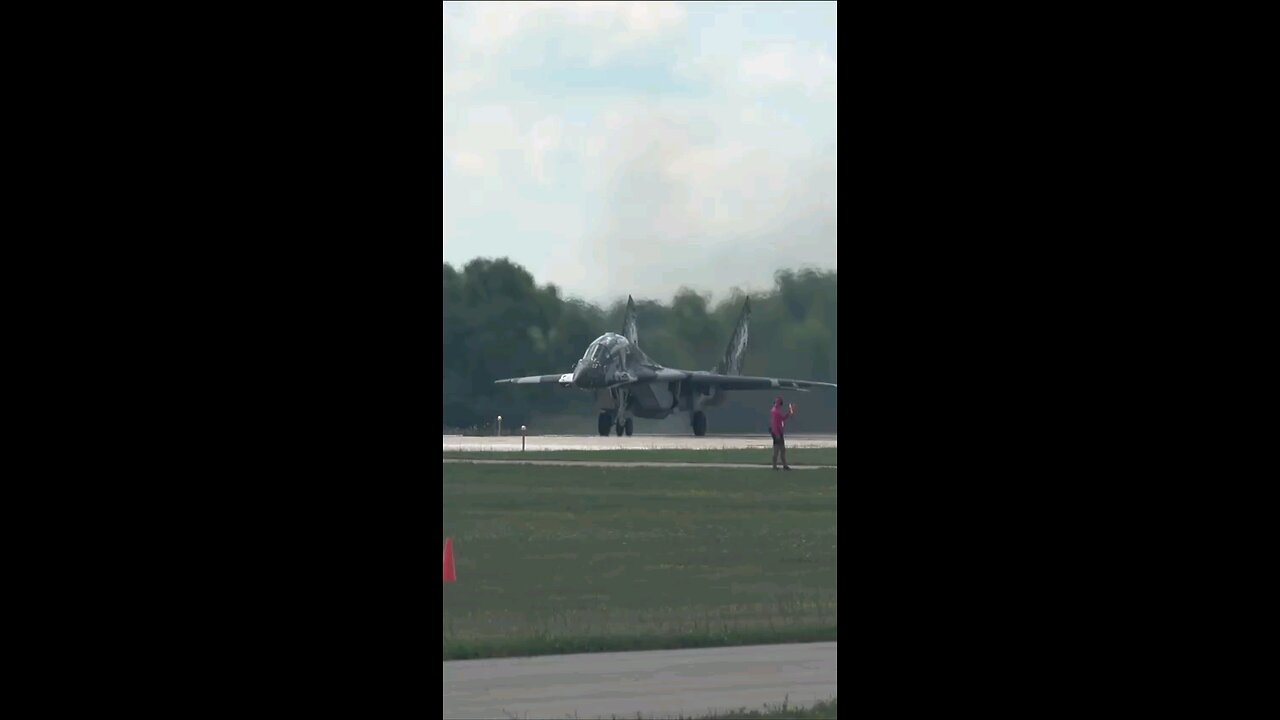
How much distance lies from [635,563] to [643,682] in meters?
6.56

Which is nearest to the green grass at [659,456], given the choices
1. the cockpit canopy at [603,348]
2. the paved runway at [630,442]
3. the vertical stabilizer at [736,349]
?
the paved runway at [630,442]

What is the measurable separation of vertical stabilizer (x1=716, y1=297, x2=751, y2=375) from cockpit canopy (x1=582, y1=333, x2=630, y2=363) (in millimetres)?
4211

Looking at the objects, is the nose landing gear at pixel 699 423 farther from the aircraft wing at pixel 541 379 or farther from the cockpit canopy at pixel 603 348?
the cockpit canopy at pixel 603 348

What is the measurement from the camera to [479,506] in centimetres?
2075

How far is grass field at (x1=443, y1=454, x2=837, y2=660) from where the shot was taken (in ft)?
32.0

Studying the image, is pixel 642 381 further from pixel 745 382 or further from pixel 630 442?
pixel 745 382

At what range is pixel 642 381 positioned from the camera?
4194 cm

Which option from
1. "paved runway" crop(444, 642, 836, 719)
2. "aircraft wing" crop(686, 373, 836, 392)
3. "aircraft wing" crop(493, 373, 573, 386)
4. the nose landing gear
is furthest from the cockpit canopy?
"paved runway" crop(444, 642, 836, 719)

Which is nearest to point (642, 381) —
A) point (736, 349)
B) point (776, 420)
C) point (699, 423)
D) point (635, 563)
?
point (736, 349)

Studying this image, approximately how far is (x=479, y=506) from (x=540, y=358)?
2665 cm

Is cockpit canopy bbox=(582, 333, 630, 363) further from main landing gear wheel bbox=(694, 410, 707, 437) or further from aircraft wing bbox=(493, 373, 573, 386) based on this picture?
main landing gear wheel bbox=(694, 410, 707, 437)
